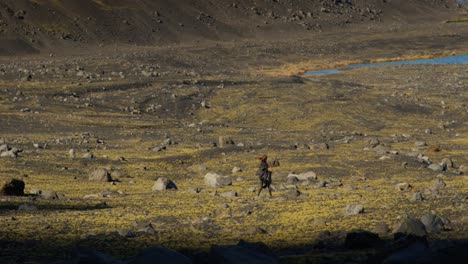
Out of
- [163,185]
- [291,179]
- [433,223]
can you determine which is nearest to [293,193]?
[291,179]

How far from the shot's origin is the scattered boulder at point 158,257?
13978mm

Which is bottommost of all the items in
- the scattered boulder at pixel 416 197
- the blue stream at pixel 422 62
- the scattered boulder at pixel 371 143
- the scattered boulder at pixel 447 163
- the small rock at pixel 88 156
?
the small rock at pixel 88 156

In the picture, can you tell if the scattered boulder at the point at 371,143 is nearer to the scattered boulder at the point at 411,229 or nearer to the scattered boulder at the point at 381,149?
the scattered boulder at the point at 381,149

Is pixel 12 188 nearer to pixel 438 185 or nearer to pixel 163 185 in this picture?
pixel 163 185

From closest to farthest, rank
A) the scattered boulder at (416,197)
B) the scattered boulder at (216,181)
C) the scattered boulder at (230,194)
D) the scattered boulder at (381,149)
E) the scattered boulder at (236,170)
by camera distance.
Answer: the scattered boulder at (416,197) → the scattered boulder at (230,194) → the scattered boulder at (216,181) → the scattered boulder at (236,170) → the scattered boulder at (381,149)

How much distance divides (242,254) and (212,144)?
2878 centimetres

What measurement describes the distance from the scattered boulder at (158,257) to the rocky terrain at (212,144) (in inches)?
1.4

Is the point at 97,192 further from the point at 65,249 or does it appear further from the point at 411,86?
the point at 411,86

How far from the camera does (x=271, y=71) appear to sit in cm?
9531

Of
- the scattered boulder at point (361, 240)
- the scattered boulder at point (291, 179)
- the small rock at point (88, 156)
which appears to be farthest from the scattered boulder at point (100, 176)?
the scattered boulder at point (361, 240)

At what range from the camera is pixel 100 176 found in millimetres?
32719

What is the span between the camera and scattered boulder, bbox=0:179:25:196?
86.8 feet

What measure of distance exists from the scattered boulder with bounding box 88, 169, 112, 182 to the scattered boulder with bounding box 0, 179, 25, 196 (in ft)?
19.6

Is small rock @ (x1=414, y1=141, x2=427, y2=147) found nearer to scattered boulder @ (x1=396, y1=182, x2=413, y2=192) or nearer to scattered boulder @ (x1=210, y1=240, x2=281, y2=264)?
scattered boulder @ (x1=396, y1=182, x2=413, y2=192)
